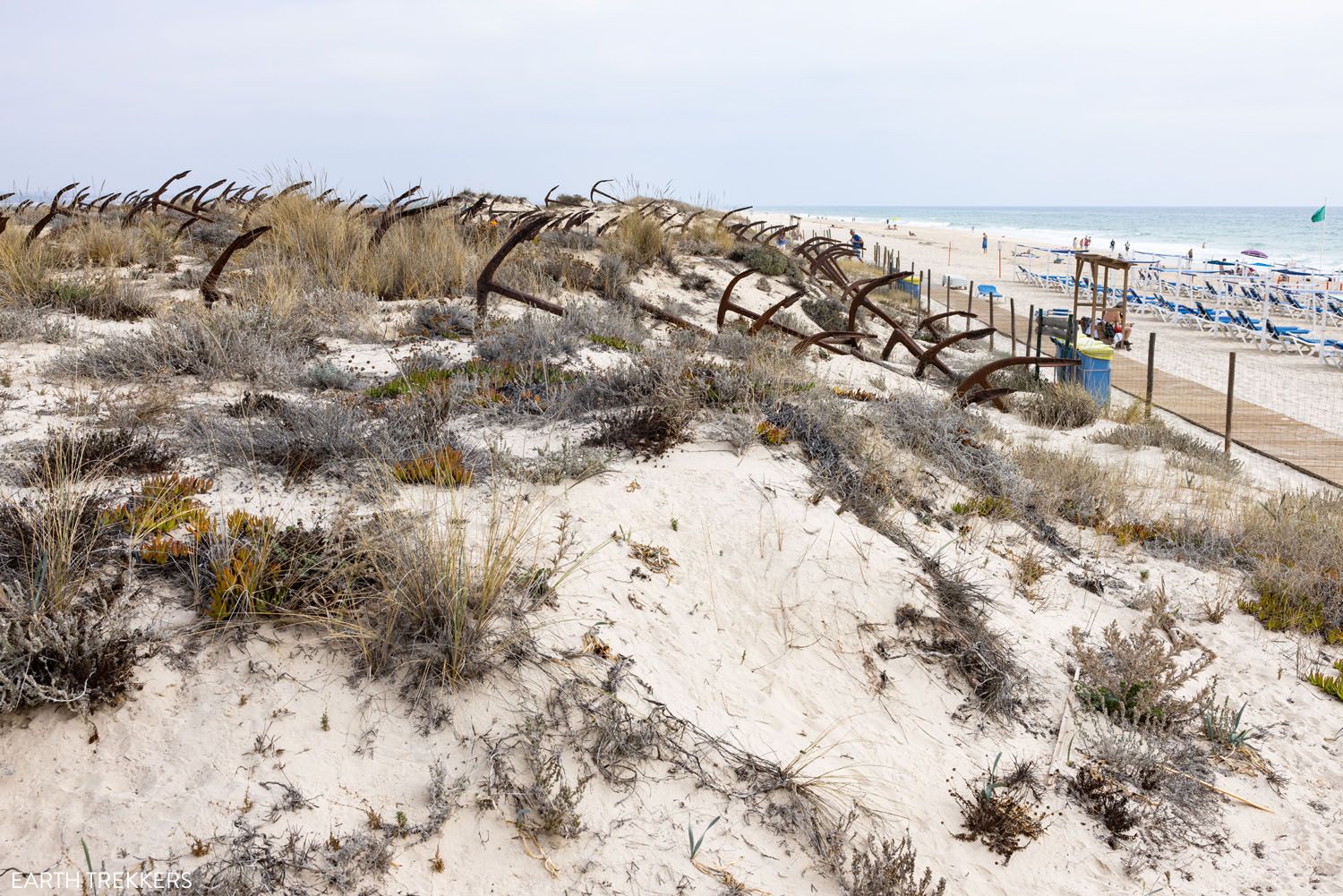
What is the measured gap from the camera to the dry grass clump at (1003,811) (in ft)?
9.37

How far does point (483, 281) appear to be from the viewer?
731 centimetres

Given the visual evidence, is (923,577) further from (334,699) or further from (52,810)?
(52,810)

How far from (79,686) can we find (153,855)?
2.00 feet

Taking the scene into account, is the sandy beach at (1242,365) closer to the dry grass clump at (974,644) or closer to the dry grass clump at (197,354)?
the dry grass clump at (974,644)

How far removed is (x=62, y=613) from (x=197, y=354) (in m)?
3.46

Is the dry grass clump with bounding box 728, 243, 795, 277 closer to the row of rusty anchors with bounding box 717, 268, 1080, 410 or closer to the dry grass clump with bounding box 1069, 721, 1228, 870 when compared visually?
the row of rusty anchors with bounding box 717, 268, 1080, 410

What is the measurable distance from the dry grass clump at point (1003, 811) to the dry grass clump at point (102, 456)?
3.72 metres

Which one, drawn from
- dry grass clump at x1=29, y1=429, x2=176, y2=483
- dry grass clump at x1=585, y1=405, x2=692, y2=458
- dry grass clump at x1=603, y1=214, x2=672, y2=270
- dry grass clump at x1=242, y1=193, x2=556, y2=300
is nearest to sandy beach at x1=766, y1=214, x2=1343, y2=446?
dry grass clump at x1=603, y1=214, x2=672, y2=270

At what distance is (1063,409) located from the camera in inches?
353

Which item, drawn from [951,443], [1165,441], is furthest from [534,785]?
[1165,441]

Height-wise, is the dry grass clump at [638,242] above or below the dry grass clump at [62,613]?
above

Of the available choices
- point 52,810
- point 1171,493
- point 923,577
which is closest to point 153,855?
point 52,810

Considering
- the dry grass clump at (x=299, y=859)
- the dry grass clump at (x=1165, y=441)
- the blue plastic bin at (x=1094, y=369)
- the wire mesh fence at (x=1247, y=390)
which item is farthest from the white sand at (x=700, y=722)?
the blue plastic bin at (x=1094, y=369)

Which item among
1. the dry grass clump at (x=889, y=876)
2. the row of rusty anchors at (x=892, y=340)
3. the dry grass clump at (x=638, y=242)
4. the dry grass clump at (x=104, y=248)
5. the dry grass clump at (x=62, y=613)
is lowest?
the dry grass clump at (x=889, y=876)
